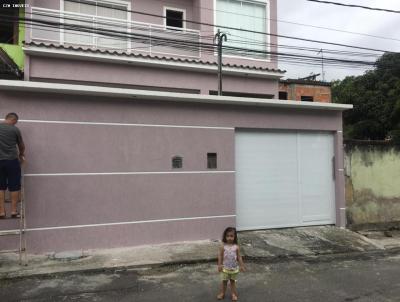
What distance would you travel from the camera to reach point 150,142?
7770 mm

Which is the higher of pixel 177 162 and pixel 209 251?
pixel 177 162

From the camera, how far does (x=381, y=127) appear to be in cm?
2802

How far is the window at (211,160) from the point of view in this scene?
8.29 m

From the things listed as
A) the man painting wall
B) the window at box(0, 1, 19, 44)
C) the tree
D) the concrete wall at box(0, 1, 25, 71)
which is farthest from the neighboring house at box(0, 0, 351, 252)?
the tree

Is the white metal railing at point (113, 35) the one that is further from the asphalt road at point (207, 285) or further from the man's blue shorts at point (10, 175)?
the asphalt road at point (207, 285)

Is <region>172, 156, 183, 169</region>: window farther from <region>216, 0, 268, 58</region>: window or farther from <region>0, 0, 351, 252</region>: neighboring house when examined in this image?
<region>216, 0, 268, 58</region>: window

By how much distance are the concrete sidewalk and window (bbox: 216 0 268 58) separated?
6196 mm

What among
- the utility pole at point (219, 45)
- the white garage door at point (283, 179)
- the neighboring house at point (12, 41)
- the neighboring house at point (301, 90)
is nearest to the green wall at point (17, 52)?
the neighboring house at point (12, 41)

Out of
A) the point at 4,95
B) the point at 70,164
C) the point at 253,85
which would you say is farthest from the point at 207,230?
the point at 253,85

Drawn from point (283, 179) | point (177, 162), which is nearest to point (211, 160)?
point (177, 162)

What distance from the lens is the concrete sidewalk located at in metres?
6.40

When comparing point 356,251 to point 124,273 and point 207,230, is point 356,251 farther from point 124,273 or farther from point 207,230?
point 124,273

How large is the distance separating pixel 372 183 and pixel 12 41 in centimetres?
1088

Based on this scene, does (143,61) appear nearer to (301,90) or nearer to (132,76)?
(132,76)
